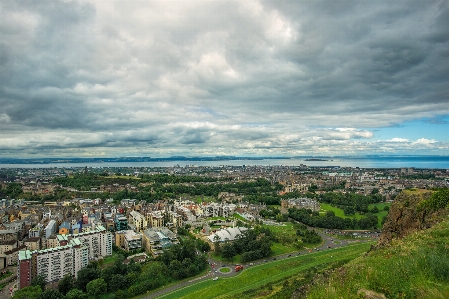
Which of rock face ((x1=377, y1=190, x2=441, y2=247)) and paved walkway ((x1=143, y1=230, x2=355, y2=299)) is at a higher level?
rock face ((x1=377, y1=190, x2=441, y2=247))

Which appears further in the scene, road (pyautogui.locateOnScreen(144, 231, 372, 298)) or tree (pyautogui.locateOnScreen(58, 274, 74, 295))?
road (pyautogui.locateOnScreen(144, 231, 372, 298))

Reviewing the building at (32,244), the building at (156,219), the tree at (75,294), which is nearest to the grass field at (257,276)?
the tree at (75,294)

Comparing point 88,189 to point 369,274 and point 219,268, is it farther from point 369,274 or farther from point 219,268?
point 369,274

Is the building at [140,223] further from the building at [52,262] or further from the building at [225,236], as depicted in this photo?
the building at [52,262]

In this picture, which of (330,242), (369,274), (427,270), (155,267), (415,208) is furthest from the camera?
(330,242)

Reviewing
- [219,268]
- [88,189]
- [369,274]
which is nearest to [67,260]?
[219,268]

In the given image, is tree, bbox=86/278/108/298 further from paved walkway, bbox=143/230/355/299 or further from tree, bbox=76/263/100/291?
paved walkway, bbox=143/230/355/299

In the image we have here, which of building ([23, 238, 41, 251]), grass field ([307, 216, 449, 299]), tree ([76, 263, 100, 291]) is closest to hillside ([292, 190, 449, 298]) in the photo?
grass field ([307, 216, 449, 299])

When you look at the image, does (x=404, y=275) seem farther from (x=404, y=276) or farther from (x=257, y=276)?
(x=257, y=276)
